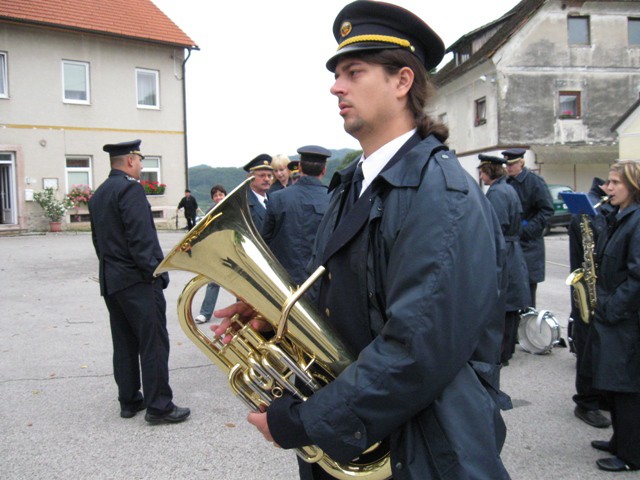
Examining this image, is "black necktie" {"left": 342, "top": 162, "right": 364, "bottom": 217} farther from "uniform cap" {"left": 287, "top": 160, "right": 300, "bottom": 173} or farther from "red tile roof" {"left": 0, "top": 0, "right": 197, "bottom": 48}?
"red tile roof" {"left": 0, "top": 0, "right": 197, "bottom": 48}

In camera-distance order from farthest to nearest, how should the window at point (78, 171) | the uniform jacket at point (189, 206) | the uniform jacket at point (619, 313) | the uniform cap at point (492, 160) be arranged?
the window at point (78, 171) < the uniform jacket at point (189, 206) < the uniform cap at point (492, 160) < the uniform jacket at point (619, 313)

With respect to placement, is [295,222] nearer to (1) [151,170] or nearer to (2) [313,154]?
(2) [313,154]

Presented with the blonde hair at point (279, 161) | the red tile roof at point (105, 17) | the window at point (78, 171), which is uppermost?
the red tile roof at point (105, 17)

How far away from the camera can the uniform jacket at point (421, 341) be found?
1410 mm

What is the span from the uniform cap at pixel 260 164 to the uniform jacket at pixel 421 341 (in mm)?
4884

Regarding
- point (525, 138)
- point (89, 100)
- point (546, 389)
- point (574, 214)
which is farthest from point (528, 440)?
point (525, 138)

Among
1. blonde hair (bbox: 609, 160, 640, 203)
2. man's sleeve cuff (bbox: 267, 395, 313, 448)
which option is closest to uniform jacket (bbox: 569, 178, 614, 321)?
blonde hair (bbox: 609, 160, 640, 203)

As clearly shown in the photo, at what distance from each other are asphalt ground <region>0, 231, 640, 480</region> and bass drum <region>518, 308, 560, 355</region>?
0.12 metres

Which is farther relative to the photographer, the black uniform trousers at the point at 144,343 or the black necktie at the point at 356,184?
the black uniform trousers at the point at 144,343

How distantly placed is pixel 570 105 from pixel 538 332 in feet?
76.4

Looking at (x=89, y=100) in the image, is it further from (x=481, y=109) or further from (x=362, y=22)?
(x=362, y=22)

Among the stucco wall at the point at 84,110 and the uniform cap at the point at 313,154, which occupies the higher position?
the stucco wall at the point at 84,110

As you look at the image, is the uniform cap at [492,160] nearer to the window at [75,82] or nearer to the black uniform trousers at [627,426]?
the black uniform trousers at [627,426]

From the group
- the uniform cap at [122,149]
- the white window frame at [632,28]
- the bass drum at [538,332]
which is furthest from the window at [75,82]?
the white window frame at [632,28]
